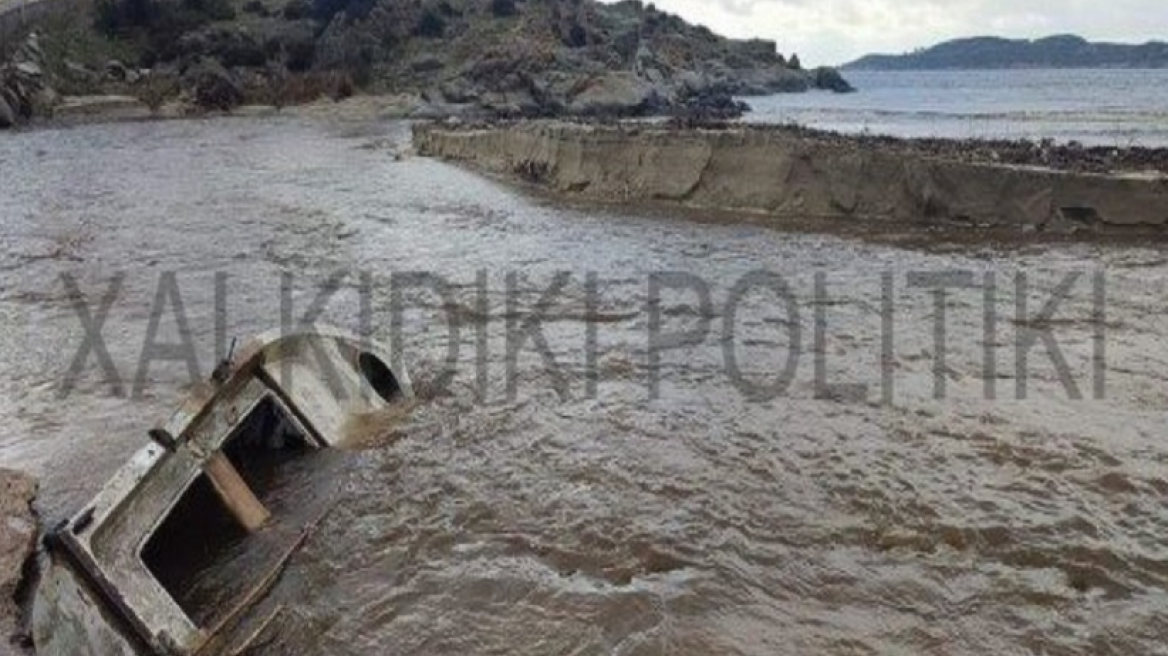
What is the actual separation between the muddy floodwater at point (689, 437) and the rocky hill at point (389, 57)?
27.7 metres

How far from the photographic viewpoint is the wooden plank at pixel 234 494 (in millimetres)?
4898

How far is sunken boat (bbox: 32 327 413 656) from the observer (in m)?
3.73

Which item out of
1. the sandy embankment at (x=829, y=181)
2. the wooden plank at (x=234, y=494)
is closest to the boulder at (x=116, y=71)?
the sandy embankment at (x=829, y=181)

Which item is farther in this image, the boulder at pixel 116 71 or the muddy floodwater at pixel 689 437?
the boulder at pixel 116 71

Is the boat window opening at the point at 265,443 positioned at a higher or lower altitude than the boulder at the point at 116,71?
Answer: lower

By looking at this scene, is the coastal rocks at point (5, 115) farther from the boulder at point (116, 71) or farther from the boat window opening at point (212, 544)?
the boat window opening at point (212, 544)

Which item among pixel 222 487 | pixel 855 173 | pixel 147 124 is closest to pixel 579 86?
pixel 147 124

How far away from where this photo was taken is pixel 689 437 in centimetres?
594

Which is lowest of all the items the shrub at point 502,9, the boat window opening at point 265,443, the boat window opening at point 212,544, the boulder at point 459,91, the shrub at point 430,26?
the boat window opening at point 212,544

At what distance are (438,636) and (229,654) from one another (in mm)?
834

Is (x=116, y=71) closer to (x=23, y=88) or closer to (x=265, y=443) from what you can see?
(x=23, y=88)

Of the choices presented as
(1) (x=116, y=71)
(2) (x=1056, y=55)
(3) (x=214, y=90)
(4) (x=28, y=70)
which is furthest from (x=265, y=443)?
(2) (x=1056, y=55)

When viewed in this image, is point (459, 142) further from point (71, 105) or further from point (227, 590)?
point (71, 105)

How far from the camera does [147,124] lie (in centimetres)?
3494
